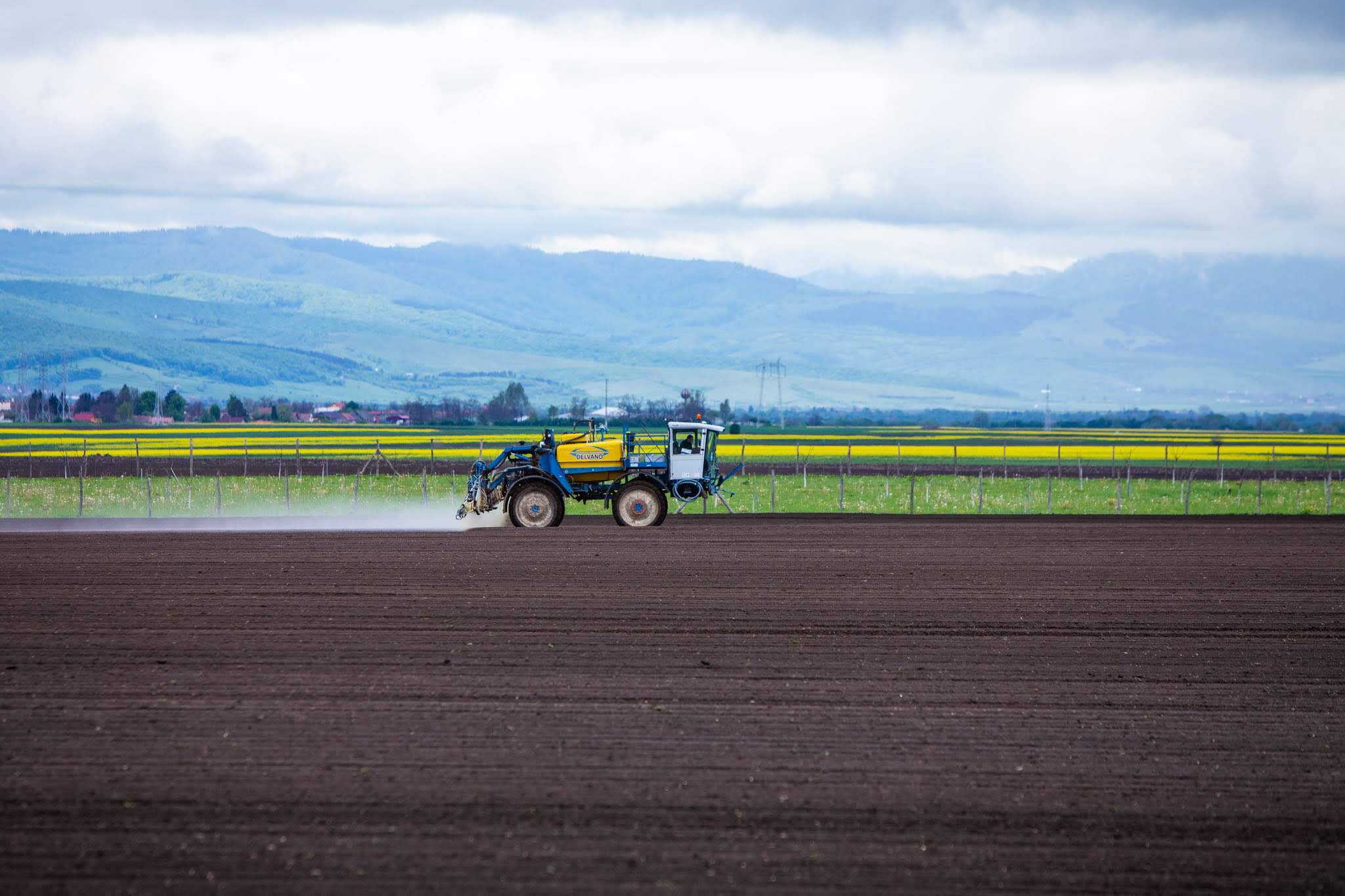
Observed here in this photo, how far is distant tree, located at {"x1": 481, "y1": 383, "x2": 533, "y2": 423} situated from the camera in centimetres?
16225

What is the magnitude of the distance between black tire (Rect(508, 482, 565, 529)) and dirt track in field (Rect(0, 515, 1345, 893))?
23.5 feet

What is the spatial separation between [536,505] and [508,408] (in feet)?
448

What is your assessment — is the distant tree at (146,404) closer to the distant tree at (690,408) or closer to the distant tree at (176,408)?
the distant tree at (176,408)

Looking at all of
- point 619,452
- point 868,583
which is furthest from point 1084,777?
point 619,452

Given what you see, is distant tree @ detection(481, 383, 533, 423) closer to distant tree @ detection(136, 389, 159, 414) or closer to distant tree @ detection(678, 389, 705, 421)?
distant tree @ detection(136, 389, 159, 414)

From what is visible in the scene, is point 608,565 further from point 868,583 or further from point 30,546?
point 30,546

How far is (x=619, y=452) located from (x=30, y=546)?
11.9m

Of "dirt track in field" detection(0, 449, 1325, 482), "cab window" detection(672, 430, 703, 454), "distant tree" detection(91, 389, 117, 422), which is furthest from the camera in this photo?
"distant tree" detection(91, 389, 117, 422)

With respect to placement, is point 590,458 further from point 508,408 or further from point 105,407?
point 105,407

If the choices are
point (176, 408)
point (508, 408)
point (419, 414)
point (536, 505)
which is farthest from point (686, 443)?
point (176, 408)

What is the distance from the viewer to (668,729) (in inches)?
547

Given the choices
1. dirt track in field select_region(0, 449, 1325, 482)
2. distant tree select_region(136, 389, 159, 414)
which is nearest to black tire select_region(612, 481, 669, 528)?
dirt track in field select_region(0, 449, 1325, 482)

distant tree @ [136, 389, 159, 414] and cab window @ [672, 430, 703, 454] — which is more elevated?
distant tree @ [136, 389, 159, 414]

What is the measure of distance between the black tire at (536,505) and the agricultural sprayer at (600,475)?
1 cm
